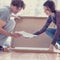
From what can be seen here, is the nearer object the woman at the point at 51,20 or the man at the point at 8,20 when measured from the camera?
the man at the point at 8,20

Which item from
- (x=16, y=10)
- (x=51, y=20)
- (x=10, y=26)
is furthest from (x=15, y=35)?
(x=51, y=20)

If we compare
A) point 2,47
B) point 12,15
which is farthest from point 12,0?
point 2,47

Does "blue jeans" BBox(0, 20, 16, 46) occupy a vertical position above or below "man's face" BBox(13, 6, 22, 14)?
below

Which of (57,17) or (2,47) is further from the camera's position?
(57,17)

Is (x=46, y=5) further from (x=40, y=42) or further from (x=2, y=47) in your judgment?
(x=2, y=47)

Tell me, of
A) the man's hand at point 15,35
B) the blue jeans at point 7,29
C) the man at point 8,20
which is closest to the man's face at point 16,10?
the man at point 8,20

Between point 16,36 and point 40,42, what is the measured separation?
11.8 inches

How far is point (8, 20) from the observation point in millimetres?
1964

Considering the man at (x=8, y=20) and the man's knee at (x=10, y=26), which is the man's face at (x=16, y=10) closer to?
the man at (x=8, y=20)

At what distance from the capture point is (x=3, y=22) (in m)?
1.92

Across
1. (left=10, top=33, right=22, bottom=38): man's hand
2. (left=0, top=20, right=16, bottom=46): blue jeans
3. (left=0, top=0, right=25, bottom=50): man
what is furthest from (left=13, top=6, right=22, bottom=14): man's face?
(left=10, top=33, right=22, bottom=38): man's hand

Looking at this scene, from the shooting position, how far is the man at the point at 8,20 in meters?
1.91

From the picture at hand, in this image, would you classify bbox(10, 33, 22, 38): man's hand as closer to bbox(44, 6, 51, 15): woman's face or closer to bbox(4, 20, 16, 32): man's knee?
bbox(4, 20, 16, 32): man's knee

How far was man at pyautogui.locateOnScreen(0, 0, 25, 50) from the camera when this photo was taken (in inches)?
75.2
